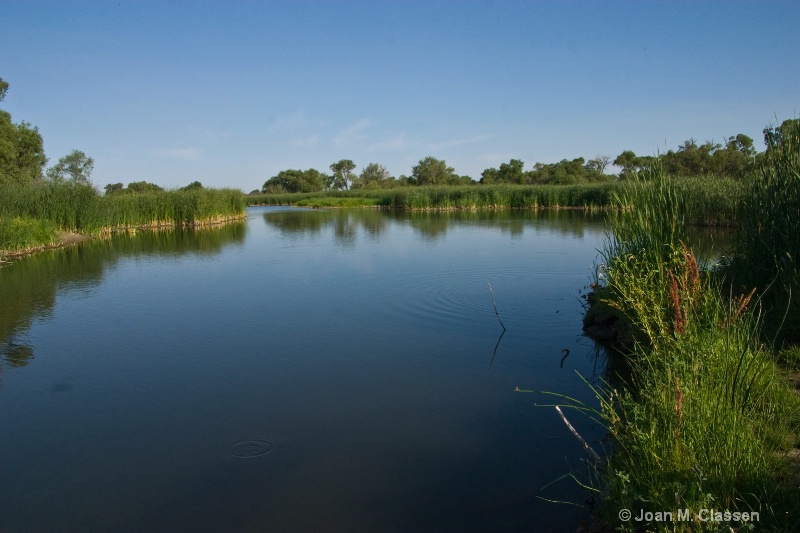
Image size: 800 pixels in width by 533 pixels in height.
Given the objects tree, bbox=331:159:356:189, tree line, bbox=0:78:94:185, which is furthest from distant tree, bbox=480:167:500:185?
tree line, bbox=0:78:94:185

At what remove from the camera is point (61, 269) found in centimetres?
1641

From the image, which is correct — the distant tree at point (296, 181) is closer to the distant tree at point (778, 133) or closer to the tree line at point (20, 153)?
the tree line at point (20, 153)

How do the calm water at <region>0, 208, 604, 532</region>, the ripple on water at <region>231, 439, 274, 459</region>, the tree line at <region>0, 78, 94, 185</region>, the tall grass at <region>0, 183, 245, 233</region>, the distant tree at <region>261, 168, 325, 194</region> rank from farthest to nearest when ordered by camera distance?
the distant tree at <region>261, 168, 325, 194</region>
the tree line at <region>0, 78, 94, 185</region>
the tall grass at <region>0, 183, 245, 233</region>
the ripple on water at <region>231, 439, 274, 459</region>
the calm water at <region>0, 208, 604, 532</region>

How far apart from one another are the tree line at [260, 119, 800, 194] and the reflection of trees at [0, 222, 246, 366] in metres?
10.4

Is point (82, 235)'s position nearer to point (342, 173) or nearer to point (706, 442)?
point (706, 442)

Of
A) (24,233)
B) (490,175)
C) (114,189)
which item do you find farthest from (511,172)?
(24,233)

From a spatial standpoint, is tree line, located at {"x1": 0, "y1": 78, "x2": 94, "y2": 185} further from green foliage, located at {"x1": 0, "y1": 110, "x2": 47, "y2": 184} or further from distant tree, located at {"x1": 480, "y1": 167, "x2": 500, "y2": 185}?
distant tree, located at {"x1": 480, "y1": 167, "x2": 500, "y2": 185}

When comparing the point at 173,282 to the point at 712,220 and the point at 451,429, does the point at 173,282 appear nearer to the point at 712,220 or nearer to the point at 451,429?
the point at 451,429

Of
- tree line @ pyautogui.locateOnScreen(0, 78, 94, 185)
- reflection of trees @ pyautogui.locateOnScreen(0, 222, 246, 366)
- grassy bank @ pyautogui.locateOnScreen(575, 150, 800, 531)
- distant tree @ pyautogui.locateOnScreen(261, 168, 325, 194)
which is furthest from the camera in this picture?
distant tree @ pyautogui.locateOnScreen(261, 168, 325, 194)

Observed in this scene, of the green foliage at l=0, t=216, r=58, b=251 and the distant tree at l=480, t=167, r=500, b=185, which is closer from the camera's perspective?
the green foliage at l=0, t=216, r=58, b=251

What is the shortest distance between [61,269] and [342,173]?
93655 millimetres

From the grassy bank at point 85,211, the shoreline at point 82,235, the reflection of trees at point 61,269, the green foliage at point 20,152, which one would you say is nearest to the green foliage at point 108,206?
the grassy bank at point 85,211

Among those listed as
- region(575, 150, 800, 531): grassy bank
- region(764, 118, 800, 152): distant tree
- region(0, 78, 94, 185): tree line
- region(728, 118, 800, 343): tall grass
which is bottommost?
region(575, 150, 800, 531): grassy bank

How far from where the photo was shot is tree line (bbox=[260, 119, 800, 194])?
3934 centimetres
